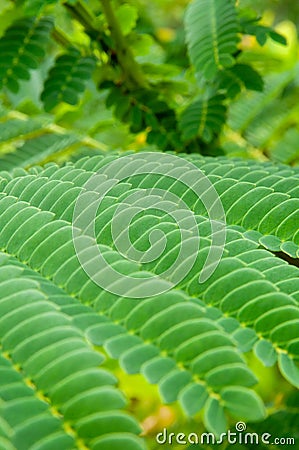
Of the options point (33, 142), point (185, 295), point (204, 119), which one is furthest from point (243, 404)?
point (33, 142)

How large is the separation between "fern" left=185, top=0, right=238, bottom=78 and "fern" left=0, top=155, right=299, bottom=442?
465 mm

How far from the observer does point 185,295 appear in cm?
66

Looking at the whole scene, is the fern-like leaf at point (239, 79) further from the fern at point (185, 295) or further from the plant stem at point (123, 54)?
the fern at point (185, 295)

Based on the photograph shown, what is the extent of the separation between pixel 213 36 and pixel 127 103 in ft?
0.90

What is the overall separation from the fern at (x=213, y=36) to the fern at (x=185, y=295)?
0.47 meters

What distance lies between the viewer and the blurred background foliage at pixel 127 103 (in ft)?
4.59

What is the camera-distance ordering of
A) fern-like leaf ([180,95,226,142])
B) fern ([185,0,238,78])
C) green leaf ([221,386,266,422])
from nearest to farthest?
green leaf ([221,386,266,422])
fern ([185,0,238,78])
fern-like leaf ([180,95,226,142])

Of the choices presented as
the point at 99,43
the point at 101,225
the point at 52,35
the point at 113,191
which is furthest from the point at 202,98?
the point at 101,225

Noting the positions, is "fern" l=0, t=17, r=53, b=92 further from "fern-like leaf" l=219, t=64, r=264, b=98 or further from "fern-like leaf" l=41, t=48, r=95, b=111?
"fern-like leaf" l=219, t=64, r=264, b=98

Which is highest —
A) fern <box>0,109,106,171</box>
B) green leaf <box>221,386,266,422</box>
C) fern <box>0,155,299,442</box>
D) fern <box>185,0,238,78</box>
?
fern <box>185,0,238,78</box>

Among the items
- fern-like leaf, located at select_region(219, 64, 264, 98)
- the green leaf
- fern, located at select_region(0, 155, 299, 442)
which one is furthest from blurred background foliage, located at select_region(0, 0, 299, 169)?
the green leaf

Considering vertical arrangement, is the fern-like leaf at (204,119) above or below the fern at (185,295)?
above

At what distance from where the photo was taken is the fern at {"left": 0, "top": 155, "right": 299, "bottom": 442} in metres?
0.58

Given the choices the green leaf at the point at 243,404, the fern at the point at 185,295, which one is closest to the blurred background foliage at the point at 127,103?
the fern at the point at 185,295
